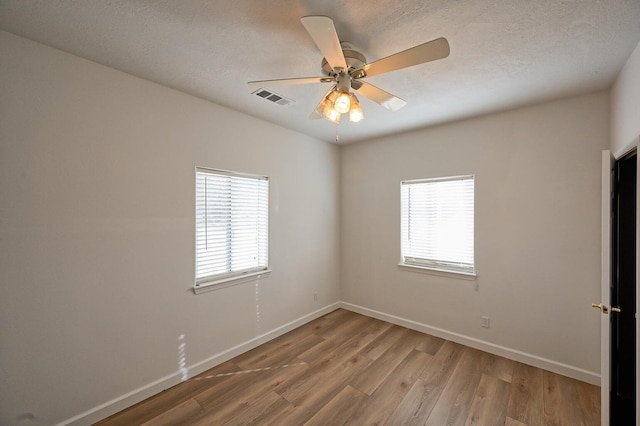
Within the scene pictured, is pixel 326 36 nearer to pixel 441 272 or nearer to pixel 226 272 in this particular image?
pixel 226 272

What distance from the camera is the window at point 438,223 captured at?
314 centimetres

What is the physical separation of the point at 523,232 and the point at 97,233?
150 inches

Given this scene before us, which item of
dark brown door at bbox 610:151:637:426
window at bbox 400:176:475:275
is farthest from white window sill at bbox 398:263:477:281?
dark brown door at bbox 610:151:637:426

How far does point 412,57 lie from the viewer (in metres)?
1.39

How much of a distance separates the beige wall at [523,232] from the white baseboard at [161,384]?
1.77 meters

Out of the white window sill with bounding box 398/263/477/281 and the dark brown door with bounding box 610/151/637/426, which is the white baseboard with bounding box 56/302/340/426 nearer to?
the white window sill with bounding box 398/263/477/281

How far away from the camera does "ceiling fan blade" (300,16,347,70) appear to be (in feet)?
3.85

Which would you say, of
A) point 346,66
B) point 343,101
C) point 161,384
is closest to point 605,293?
point 343,101

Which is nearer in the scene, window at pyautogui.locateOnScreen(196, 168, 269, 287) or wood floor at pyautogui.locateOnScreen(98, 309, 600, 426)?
wood floor at pyautogui.locateOnScreen(98, 309, 600, 426)

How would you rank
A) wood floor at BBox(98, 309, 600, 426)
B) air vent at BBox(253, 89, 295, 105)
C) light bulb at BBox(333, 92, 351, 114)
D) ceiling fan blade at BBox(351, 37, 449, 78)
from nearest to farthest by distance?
ceiling fan blade at BBox(351, 37, 449, 78) → light bulb at BBox(333, 92, 351, 114) → wood floor at BBox(98, 309, 600, 426) → air vent at BBox(253, 89, 295, 105)

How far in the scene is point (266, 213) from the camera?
127 inches

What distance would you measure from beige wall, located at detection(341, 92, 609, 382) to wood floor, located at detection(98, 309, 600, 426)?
295 millimetres

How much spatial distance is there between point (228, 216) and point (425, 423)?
2489mm

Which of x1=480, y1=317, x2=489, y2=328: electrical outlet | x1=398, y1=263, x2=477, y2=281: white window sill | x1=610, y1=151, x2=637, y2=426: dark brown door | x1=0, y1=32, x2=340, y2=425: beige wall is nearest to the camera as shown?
x1=0, y1=32, x2=340, y2=425: beige wall
